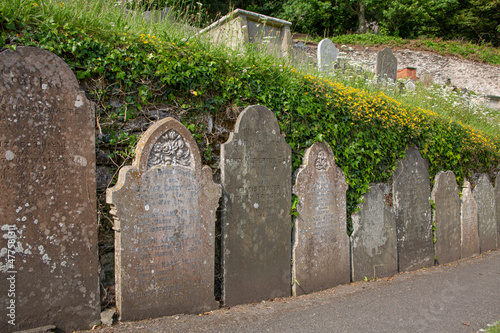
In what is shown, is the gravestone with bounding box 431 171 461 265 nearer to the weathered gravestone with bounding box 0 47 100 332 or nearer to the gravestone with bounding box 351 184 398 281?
the gravestone with bounding box 351 184 398 281

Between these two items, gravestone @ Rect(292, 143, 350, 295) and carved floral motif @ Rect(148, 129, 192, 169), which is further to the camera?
gravestone @ Rect(292, 143, 350, 295)

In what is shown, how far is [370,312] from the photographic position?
3.91 meters

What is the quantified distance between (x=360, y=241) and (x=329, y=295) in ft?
3.52

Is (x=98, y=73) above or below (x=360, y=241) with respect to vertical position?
above

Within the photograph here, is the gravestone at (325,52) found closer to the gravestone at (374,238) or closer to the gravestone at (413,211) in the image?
the gravestone at (413,211)

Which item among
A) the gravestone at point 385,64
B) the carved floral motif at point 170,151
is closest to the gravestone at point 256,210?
the carved floral motif at point 170,151

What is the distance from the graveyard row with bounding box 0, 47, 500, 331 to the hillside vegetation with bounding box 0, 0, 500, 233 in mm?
224

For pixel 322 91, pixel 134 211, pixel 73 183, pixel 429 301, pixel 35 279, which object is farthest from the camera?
pixel 322 91

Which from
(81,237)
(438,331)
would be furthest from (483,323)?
(81,237)

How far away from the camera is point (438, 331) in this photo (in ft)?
11.8

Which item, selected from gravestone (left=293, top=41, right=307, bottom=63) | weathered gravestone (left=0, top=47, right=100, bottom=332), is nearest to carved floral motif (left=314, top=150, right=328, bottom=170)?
gravestone (left=293, top=41, right=307, bottom=63)

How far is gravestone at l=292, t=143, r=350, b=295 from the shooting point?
174 inches

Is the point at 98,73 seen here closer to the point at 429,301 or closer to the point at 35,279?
the point at 35,279

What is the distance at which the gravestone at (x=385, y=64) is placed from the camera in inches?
390
